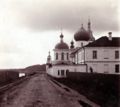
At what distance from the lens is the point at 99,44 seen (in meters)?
59.9

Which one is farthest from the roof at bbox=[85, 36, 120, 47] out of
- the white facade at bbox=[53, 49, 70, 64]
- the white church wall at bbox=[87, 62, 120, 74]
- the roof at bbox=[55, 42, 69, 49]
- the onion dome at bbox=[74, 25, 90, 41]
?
the roof at bbox=[55, 42, 69, 49]

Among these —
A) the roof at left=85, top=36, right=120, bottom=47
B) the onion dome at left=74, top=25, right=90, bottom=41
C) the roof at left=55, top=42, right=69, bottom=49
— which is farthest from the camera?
the roof at left=55, top=42, right=69, bottom=49

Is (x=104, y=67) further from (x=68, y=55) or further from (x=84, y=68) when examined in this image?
(x=68, y=55)

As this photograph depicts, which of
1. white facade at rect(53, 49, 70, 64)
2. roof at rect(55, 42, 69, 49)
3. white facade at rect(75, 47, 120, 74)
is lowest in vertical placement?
white facade at rect(75, 47, 120, 74)

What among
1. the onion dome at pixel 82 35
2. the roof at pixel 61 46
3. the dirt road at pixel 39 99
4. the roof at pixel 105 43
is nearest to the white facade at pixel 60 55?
the roof at pixel 61 46

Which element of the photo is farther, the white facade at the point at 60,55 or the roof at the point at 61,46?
the roof at the point at 61,46

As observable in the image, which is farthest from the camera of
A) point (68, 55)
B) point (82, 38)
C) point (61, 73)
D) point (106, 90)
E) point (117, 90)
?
point (68, 55)

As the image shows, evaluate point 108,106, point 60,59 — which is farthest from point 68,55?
point 108,106

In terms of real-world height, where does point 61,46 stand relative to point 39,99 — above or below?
above

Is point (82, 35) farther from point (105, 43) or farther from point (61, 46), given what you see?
point (61, 46)

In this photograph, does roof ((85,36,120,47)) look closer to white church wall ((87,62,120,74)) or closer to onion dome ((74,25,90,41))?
white church wall ((87,62,120,74))

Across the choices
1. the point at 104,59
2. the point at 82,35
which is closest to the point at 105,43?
the point at 104,59

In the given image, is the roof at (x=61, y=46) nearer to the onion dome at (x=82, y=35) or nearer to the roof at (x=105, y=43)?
the onion dome at (x=82, y=35)

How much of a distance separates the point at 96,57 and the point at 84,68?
3.39m
